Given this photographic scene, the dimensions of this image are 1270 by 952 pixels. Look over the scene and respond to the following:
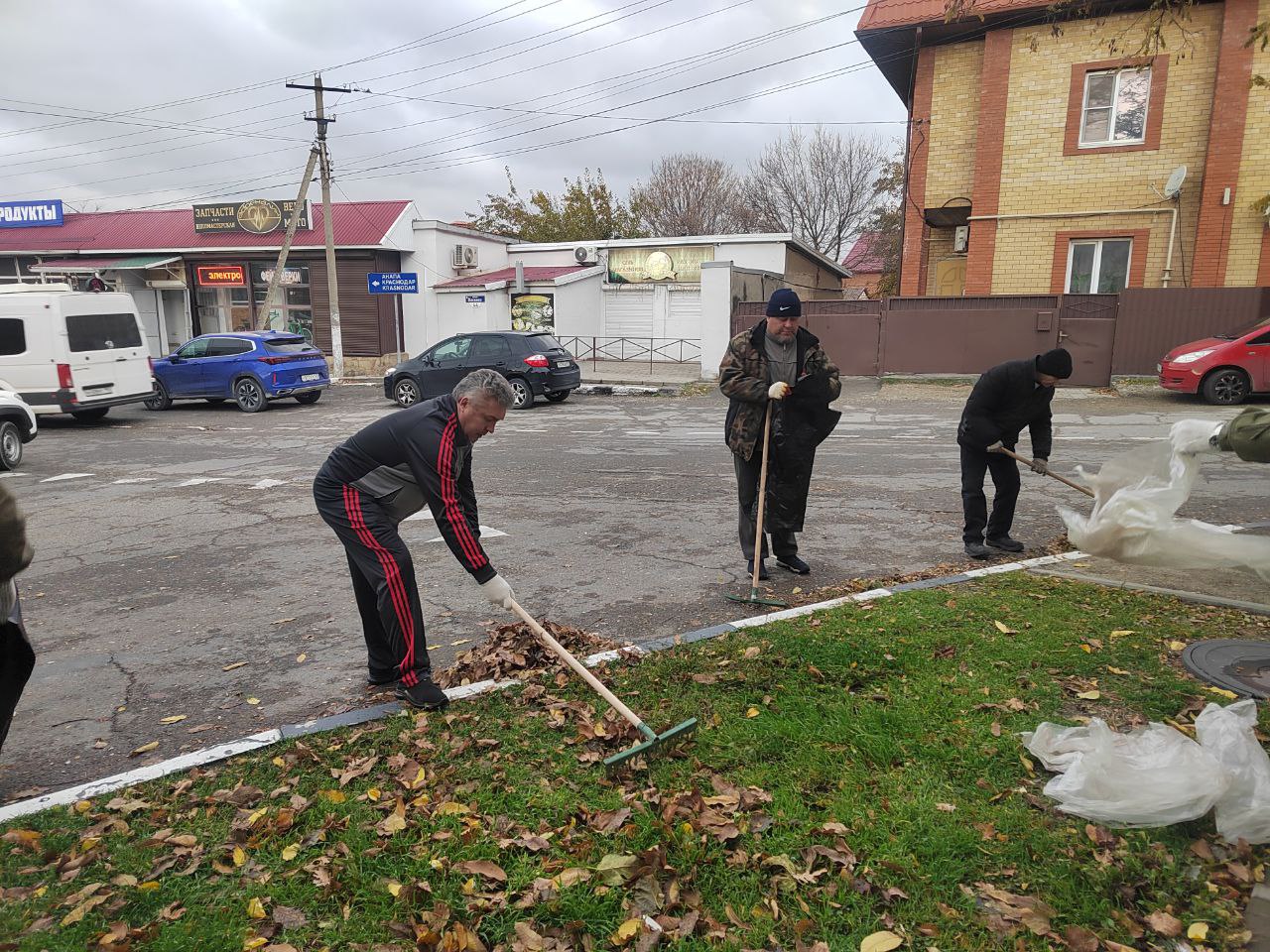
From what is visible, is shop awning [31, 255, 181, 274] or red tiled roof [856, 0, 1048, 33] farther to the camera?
shop awning [31, 255, 181, 274]

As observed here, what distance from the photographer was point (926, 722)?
3.65 meters

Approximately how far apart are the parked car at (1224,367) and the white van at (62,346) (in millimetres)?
19585

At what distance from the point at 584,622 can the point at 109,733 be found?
8.52 feet

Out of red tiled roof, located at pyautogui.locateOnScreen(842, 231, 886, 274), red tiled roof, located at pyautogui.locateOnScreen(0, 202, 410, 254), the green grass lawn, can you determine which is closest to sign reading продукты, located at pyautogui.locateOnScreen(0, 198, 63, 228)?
red tiled roof, located at pyautogui.locateOnScreen(0, 202, 410, 254)

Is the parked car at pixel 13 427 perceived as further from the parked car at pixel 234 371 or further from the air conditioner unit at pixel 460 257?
the air conditioner unit at pixel 460 257

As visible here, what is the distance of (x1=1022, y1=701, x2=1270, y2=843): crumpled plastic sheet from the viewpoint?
2.83 m

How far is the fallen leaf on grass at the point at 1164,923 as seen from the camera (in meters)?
2.50

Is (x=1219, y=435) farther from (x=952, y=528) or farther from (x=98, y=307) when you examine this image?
(x=98, y=307)

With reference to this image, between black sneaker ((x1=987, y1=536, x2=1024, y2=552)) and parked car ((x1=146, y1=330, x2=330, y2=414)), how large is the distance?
15.8 m

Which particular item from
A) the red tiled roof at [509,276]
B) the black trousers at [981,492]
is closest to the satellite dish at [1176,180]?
the black trousers at [981,492]

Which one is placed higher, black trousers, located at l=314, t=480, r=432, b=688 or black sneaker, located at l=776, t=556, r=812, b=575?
black trousers, located at l=314, t=480, r=432, b=688

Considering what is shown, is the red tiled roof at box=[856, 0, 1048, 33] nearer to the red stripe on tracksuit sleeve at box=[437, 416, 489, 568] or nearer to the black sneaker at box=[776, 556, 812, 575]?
the black sneaker at box=[776, 556, 812, 575]

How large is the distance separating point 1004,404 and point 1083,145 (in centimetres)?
1624

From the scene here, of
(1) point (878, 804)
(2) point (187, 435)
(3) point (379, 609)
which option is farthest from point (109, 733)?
(2) point (187, 435)
